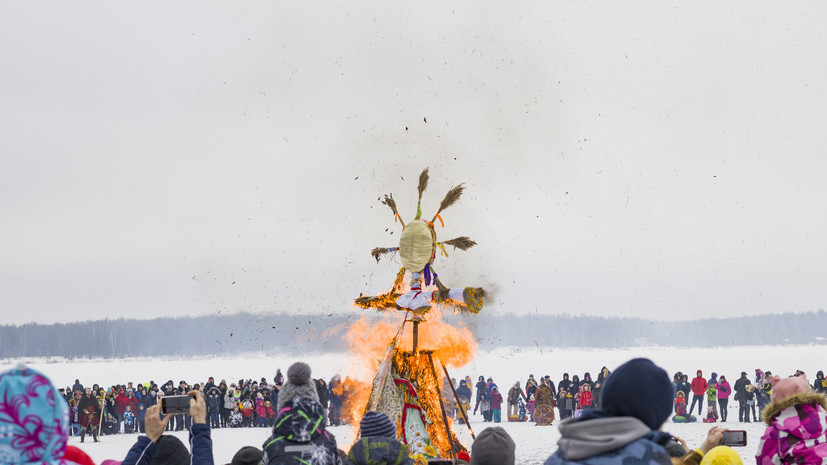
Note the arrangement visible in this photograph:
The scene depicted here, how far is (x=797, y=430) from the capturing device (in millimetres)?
4418

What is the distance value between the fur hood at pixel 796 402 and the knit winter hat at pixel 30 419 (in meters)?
3.53

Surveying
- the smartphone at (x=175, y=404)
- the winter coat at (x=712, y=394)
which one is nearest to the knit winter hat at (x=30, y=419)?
the smartphone at (x=175, y=404)

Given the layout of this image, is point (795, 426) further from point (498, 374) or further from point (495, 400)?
point (498, 374)

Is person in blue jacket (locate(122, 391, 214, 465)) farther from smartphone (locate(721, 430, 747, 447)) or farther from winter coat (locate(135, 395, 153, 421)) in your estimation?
winter coat (locate(135, 395, 153, 421))

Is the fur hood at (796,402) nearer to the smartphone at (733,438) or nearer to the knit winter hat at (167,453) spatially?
the smartphone at (733,438)

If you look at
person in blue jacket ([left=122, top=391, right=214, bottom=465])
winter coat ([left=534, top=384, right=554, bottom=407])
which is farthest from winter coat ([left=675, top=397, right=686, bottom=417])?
person in blue jacket ([left=122, top=391, right=214, bottom=465])

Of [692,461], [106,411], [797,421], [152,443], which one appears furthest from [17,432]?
[106,411]

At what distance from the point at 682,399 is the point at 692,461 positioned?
1736cm

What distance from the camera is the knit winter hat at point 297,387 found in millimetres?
4477

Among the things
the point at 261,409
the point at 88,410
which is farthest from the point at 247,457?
the point at 261,409

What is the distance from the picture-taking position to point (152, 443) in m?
4.16

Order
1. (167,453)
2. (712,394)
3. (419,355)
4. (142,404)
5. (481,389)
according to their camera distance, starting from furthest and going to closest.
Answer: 1. (481,389)
2. (142,404)
3. (712,394)
4. (419,355)
5. (167,453)

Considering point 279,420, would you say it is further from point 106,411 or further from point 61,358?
point 61,358

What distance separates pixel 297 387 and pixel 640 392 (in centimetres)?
231
